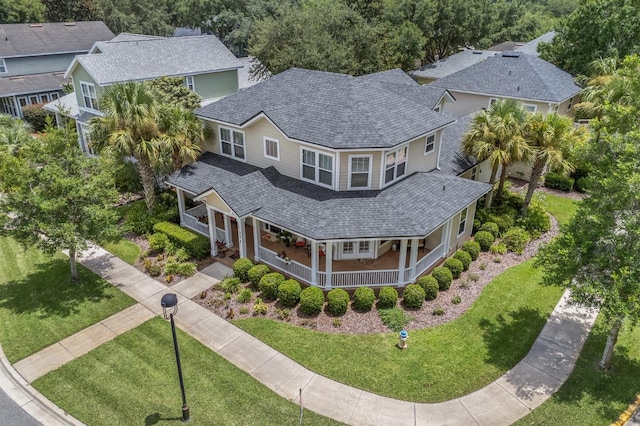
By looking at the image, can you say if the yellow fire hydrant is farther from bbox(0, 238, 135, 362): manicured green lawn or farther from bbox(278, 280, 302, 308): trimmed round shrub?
bbox(0, 238, 135, 362): manicured green lawn

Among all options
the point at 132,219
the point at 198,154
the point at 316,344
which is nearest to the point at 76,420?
the point at 316,344

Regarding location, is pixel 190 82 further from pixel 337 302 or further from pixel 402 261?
pixel 337 302

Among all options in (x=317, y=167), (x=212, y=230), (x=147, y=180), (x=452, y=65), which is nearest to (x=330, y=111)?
(x=317, y=167)

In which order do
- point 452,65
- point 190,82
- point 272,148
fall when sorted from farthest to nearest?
point 452,65
point 190,82
point 272,148

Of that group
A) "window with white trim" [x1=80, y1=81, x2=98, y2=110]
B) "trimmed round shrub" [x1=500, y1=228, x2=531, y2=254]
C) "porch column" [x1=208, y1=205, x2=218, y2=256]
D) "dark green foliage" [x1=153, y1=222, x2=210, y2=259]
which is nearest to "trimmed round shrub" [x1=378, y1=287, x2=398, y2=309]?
"trimmed round shrub" [x1=500, y1=228, x2=531, y2=254]

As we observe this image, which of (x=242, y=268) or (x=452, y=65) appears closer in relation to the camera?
(x=242, y=268)
